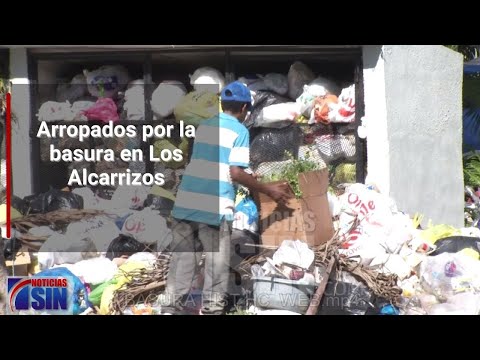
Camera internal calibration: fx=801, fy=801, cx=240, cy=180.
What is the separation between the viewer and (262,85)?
8164 mm

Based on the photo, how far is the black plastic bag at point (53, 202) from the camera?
7.12 m

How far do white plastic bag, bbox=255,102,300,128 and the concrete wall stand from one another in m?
0.81

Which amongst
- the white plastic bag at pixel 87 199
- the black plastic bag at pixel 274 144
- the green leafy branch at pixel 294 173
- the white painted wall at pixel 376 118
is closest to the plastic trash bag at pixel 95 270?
the white plastic bag at pixel 87 199

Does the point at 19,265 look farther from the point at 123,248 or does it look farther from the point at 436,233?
the point at 436,233

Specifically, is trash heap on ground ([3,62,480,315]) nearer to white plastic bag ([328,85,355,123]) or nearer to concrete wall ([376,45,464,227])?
white plastic bag ([328,85,355,123])

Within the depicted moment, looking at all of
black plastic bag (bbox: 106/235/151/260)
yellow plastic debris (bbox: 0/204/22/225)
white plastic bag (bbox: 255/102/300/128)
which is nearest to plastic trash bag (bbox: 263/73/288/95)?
white plastic bag (bbox: 255/102/300/128)

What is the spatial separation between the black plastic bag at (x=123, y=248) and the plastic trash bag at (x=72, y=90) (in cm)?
199

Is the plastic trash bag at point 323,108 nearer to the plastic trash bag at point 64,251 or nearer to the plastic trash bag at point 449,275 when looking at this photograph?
the plastic trash bag at point 449,275

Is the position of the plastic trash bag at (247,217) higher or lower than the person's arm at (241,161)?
lower

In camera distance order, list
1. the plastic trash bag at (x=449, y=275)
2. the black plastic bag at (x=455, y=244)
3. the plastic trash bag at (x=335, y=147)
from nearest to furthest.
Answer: the plastic trash bag at (x=449, y=275), the black plastic bag at (x=455, y=244), the plastic trash bag at (x=335, y=147)

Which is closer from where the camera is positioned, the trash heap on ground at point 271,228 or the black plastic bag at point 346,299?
the black plastic bag at point 346,299

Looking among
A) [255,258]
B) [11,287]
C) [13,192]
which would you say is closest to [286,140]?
[255,258]

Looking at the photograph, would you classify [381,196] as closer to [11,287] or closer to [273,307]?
[273,307]

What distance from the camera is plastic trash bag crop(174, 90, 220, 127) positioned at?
7.46 m
